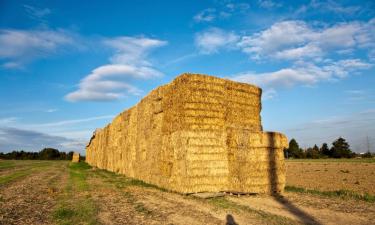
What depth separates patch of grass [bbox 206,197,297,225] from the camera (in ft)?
23.5

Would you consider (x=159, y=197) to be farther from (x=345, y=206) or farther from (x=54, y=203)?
(x=345, y=206)

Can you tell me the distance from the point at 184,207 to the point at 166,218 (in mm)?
1554

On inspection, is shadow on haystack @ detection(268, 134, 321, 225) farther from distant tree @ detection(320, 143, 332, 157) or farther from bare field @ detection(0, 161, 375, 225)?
distant tree @ detection(320, 143, 332, 157)

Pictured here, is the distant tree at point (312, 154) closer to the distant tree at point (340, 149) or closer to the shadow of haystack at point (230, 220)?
the distant tree at point (340, 149)

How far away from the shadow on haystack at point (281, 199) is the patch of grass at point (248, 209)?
0.51 meters

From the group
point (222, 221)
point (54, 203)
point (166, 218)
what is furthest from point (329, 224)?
point (54, 203)

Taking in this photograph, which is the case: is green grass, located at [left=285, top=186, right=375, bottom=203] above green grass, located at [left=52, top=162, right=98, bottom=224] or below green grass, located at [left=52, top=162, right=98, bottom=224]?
above

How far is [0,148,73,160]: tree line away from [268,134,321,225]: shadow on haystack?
93127mm

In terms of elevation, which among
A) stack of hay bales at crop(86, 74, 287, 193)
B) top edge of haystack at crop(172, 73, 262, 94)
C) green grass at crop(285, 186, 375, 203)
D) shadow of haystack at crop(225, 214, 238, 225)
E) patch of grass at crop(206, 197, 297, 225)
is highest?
top edge of haystack at crop(172, 73, 262, 94)

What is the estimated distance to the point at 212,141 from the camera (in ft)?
40.4

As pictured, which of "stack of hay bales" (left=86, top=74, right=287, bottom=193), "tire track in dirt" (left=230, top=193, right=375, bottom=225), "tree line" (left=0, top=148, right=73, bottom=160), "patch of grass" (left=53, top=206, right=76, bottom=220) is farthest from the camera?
"tree line" (left=0, top=148, right=73, bottom=160)

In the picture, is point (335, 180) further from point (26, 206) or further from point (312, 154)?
point (312, 154)

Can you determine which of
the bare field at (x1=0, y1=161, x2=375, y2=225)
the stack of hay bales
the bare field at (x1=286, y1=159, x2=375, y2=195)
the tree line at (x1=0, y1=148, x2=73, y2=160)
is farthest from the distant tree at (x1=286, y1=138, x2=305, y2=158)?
the bare field at (x1=0, y1=161, x2=375, y2=225)

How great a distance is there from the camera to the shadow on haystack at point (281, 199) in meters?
7.42
